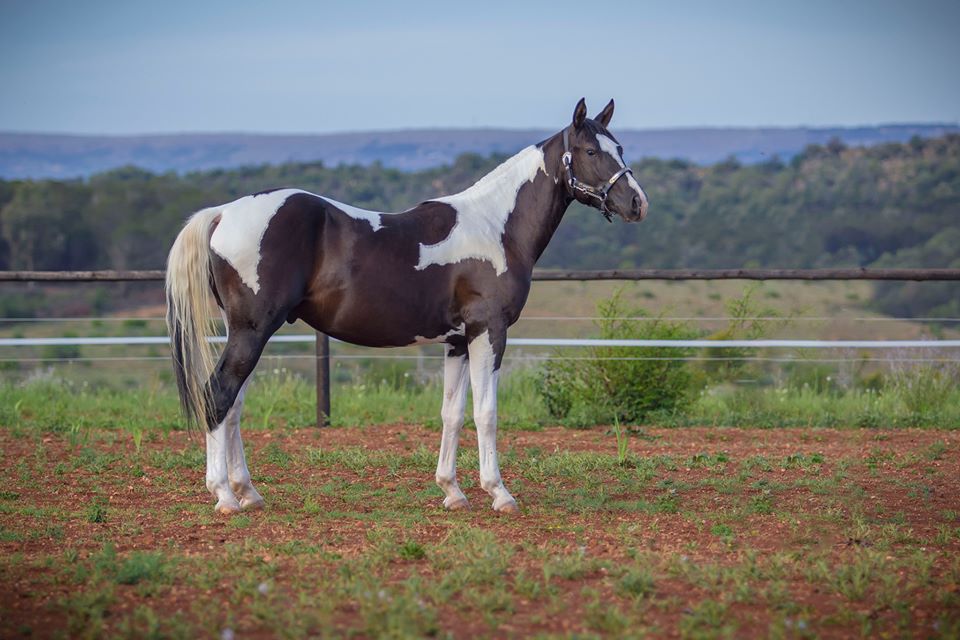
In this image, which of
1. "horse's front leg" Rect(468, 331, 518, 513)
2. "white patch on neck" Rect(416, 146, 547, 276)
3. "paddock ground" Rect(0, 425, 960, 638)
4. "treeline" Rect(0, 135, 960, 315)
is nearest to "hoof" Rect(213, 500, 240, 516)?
"paddock ground" Rect(0, 425, 960, 638)

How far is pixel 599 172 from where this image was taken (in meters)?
6.58

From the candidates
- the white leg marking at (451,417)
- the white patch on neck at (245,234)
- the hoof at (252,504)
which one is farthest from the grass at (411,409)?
the white patch on neck at (245,234)

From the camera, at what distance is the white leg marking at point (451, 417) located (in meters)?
6.55

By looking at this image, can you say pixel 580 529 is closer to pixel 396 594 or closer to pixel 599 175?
pixel 396 594

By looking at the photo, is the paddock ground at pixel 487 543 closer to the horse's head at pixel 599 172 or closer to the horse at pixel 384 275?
the horse at pixel 384 275

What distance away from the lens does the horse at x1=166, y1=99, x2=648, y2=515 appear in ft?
19.9

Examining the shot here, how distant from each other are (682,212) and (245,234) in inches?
1554

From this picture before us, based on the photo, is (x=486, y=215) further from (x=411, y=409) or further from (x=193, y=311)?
(x=411, y=409)

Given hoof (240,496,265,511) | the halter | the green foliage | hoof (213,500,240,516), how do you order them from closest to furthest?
1. hoof (213,500,240,516)
2. hoof (240,496,265,511)
3. the halter
4. the green foliage

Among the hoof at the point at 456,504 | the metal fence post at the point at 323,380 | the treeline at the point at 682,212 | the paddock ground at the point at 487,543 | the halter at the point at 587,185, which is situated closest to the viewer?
the paddock ground at the point at 487,543

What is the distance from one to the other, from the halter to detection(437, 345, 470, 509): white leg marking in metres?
1.24

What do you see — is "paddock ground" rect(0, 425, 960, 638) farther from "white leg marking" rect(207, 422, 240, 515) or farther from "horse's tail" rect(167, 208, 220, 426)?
"horse's tail" rect(167, 208, 220, 426)

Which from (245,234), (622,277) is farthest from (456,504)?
(622,277)

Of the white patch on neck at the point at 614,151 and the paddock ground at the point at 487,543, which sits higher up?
the white patch on neck at the point at 614,151
